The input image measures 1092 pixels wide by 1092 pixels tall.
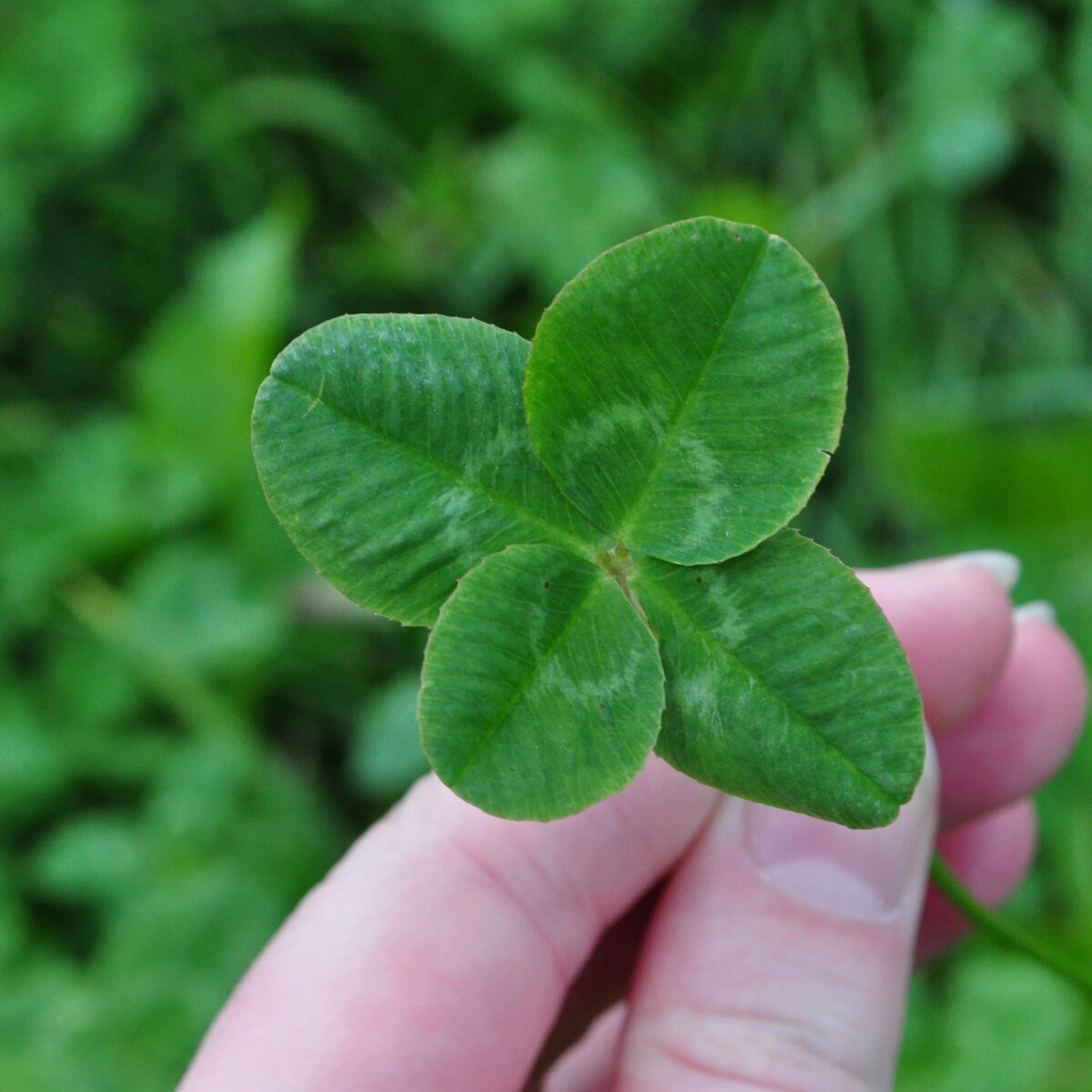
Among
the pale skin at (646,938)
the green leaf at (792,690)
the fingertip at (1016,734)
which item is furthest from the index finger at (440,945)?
the green leaf at (792,690)

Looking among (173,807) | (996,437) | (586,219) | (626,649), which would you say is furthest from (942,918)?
(586,219)

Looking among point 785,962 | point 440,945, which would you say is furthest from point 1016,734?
point 440,945

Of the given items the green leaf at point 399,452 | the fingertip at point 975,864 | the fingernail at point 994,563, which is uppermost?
the green leaf at point 399,452

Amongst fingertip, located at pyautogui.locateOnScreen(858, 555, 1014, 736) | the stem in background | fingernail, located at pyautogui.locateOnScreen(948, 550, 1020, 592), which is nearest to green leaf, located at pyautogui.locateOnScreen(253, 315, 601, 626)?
the stem in background

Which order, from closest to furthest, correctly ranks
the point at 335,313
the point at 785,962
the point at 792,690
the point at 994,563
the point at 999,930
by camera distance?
the point at 792,690 → the point at 999,930 → the point at 785,962 → the point at 994,563 → the point at 335,313

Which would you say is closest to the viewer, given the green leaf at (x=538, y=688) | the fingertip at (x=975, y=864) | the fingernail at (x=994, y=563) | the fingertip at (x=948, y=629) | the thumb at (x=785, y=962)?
the green leaf at (x=538, y=688)

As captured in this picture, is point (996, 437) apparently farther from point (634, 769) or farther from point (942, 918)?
point (634, 769)

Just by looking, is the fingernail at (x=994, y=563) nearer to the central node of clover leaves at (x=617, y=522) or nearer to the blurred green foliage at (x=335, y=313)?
the blurred green foliage at (x=335, y=313)

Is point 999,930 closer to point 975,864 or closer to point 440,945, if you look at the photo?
point 440,945
